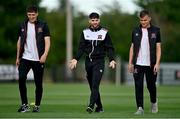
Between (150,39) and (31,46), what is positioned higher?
(150,39)

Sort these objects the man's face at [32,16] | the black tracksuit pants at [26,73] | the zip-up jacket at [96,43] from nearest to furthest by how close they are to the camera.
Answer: the zip-up jacket at [96,43], the man's face at [32,16], the black tracksuit pants at [26,73]

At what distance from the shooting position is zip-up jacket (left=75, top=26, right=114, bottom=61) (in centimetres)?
1620

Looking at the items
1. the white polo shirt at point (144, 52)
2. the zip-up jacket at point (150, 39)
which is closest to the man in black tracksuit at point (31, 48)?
the zip-up jacket at point (150, 39)

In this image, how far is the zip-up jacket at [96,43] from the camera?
1620 cm

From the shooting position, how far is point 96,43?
1622 centimetres

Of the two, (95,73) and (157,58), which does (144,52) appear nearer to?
(157,58)

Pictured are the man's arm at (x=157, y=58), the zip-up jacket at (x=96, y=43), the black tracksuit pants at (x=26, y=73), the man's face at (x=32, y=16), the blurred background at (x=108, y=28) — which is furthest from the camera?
the blurred background at (x=108, y=28)

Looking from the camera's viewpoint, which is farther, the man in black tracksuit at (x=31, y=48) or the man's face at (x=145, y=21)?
the man in black tracksuit at (x=31, y=48)

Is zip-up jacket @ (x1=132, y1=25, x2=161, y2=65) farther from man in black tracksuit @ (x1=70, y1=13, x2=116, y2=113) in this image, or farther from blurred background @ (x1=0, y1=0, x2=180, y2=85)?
blurred background @ (x1=0, y1=0, x2=180, y2=85)

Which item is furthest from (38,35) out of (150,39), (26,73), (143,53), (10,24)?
(10,24)

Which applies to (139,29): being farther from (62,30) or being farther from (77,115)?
(62,30)

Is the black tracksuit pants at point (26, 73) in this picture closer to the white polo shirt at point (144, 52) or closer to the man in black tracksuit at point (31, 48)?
the man in black tracksuit at point (31, 48)

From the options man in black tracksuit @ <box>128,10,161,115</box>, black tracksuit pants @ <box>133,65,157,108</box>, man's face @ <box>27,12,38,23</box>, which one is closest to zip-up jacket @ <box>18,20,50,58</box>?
man's face @ <box>27,12,38,23</box>

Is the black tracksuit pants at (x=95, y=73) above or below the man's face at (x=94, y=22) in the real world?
below
